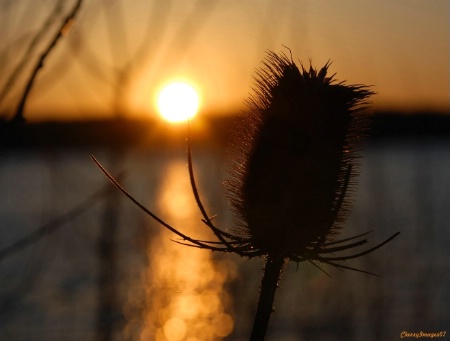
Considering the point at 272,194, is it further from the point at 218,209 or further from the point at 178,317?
the point at 178,317

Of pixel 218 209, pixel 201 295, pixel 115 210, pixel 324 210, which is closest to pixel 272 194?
pixel 324 210

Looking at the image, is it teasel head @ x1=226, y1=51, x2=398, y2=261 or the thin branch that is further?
teasel head @ x1=226, y1=51, x2=398, y2=261

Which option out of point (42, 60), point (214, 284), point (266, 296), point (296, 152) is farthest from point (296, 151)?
point (214, 284)

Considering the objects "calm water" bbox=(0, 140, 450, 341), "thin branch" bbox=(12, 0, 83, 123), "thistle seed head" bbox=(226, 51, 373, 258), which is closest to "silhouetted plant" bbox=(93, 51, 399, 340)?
"thistle seed head" bbox=(226, 51, 373, 258)

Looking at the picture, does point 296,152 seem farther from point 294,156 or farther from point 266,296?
point 266,296

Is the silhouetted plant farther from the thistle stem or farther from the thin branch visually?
the thin branch

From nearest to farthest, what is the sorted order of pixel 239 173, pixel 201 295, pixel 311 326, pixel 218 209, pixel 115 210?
pixel 239 173 → pixel 115 210 → pixel 218 209 → pixel 311 326 → pixel 201 295

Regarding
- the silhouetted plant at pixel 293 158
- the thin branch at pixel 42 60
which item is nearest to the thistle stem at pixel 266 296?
the silhouetted plant at pixel 293 158
